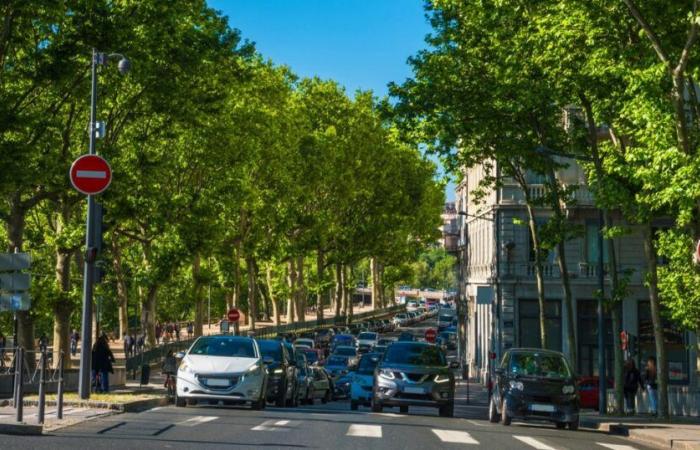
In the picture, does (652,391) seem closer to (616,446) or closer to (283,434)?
(616,446)

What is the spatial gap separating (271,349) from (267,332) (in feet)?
177

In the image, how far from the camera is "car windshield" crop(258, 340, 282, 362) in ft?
94.9

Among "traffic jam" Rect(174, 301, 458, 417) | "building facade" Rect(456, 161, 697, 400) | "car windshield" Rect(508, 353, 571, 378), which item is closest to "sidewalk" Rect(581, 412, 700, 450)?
"car windshield" Rect(508, 353, 571, 378)

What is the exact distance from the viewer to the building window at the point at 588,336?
55709mm

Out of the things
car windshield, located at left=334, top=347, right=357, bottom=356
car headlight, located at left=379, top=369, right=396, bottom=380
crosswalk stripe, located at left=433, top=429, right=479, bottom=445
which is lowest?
crosswalk stripe, located at left=433, top=429, right=479, bottom=445

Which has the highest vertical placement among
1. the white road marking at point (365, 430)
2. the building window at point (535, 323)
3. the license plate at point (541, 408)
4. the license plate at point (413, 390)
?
the building window at point (535, 323)

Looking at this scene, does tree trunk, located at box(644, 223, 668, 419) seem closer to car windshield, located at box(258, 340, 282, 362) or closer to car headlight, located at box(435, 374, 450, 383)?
car headlight, located at box(435, 374, 450, 383)

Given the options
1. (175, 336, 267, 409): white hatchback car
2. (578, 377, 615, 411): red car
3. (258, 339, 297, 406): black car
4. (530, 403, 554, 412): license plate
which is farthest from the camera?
(578, 377, 615, 411): red car

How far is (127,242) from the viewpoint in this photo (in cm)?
6172

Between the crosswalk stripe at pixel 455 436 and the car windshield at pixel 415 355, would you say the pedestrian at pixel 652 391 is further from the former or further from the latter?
the crosswalk stripe at pixel 455 436

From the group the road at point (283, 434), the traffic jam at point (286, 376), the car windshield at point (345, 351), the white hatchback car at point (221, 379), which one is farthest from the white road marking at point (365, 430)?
the car windshield at point (345, 351)

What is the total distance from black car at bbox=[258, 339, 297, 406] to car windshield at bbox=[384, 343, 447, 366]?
2476 mm

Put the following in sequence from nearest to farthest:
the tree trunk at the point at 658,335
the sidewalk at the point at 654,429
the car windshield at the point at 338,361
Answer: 1. the sidewalk at the point at 654,429
2. the tree trunk at the point at 658,335
3. the car windshield at the point at 338,361

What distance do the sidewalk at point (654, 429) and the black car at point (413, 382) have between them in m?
3.70
